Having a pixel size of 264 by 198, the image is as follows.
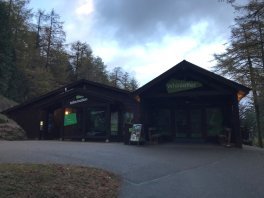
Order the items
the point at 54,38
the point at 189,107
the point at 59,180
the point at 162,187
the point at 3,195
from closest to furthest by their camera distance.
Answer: the point at 3,195
the point at 59,180
the point at 162,187
the point at 189,107
the point at 54,38

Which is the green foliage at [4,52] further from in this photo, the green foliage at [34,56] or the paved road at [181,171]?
the paved road at [181,171]

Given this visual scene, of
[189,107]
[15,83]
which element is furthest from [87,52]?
[189,107]

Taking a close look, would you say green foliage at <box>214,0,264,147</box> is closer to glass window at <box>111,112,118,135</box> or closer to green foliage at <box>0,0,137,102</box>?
glass window at <box>111,112,118,135</box>

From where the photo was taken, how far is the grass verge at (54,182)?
259 inches

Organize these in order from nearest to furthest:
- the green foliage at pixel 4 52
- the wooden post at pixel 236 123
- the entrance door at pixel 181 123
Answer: the wooden post at pixel 236 123
the entrance door at pixel 181 123
the green foliage at pixel 4 52

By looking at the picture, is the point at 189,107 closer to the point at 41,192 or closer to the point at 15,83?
the point at 41,192

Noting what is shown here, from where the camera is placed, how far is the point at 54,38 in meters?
48.8

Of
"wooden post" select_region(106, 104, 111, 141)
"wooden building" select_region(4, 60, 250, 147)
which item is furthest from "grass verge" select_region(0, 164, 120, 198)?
"wooden post" select_region(106, 104, 111, 141)

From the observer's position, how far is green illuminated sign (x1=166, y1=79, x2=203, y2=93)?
55.8 ft

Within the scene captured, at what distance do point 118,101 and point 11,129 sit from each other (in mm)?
7602

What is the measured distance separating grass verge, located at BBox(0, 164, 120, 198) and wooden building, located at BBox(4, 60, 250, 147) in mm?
9307

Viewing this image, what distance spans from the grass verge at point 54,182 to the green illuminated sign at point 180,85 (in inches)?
360

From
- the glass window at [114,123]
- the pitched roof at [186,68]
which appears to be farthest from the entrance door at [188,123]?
the glass window at [114,123]

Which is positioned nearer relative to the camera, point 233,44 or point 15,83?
point 233,44
